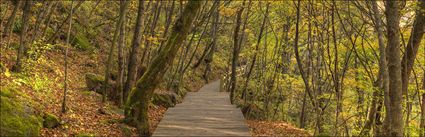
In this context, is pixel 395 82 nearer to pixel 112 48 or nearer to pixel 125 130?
pixel 125 130

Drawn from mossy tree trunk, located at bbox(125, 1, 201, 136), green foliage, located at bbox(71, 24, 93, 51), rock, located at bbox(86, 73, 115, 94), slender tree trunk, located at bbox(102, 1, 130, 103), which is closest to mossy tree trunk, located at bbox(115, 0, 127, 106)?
slender tree trunk, located at bbox(102, 1, 130, 103)

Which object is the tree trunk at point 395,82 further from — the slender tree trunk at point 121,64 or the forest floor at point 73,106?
the slender tree trunk at point 121,64

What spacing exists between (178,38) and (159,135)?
7.69ft

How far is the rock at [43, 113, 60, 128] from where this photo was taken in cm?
752

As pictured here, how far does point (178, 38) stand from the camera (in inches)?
355

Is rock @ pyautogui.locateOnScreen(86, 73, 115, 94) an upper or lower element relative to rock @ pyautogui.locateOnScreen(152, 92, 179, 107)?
upper

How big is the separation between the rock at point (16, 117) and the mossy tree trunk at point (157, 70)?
2383 mm

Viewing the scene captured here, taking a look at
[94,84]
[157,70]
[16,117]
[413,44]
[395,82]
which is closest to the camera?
[16,117]

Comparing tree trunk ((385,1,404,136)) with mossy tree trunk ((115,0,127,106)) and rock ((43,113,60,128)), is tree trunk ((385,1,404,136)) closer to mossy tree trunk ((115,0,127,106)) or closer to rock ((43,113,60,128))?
rock ((43,113,60,128))

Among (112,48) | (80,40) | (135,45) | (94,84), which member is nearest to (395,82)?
(135,45)

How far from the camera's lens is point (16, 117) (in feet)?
21.6

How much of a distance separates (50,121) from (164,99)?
8.08 m

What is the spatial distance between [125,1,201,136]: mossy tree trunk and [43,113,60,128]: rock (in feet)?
6.17

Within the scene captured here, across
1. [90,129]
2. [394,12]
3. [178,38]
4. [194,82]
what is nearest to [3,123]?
[90,129]
